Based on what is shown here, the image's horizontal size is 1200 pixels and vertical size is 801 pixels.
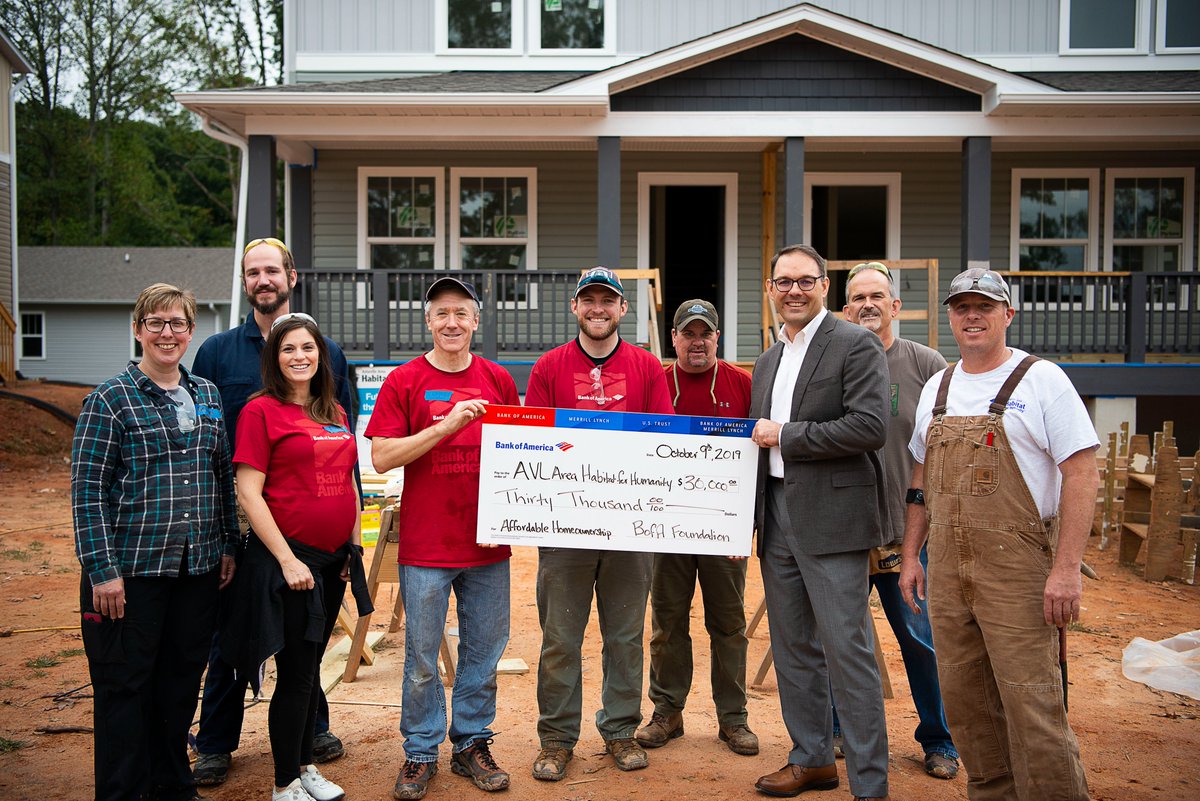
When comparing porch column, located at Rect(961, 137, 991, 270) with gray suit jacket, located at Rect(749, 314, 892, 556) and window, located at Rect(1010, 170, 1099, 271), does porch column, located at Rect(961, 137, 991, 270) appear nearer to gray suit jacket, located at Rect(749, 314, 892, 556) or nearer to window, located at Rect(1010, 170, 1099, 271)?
window, located at Rect(1010, 170, 1099, 271)

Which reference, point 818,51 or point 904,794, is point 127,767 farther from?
point 818,51

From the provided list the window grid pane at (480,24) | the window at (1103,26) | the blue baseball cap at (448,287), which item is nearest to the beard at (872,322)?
the blue baseball cap at (448,287)

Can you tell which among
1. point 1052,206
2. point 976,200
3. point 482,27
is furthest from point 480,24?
point 1052,206

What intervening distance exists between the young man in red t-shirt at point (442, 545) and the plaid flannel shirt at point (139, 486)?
26.8 inches

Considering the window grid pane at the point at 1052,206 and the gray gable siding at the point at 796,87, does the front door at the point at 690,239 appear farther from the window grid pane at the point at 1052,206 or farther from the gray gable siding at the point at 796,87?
the window grid pane at the point at 1052,206

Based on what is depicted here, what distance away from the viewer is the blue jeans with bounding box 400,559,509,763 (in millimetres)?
3814

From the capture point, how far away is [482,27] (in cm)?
1293

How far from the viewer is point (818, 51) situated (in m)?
11.2

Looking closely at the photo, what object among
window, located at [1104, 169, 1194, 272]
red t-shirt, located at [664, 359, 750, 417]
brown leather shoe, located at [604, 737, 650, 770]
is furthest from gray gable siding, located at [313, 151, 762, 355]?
brown leather shoe, located at [604, 737, 650, 770]

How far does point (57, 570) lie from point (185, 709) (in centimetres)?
544

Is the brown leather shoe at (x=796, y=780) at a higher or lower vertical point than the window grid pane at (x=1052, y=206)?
lower

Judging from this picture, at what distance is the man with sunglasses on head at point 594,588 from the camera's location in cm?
400

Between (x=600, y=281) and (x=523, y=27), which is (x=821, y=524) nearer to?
(x=600, y=281)

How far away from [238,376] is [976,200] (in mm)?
9870
